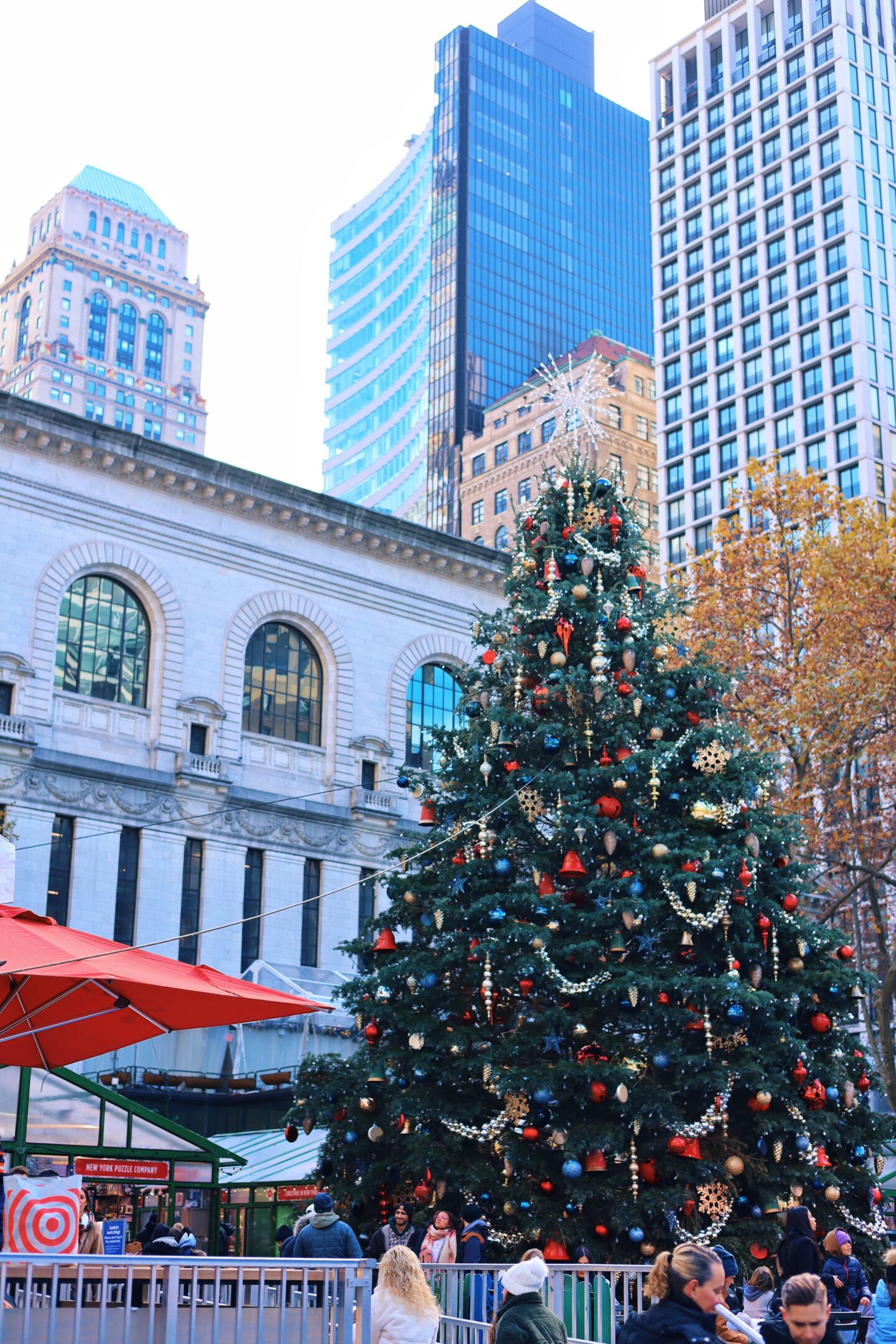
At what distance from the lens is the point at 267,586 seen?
41.5m

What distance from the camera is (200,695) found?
39375mm

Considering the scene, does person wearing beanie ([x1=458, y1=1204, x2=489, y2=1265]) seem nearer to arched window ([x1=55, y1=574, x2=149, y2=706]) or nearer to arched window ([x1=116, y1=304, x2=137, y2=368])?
arched window ([x1=55, y1=574, x2=149, y2=706])

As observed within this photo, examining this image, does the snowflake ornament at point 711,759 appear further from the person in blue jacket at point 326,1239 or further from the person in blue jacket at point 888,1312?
the person in blue jacket at point 888,1312

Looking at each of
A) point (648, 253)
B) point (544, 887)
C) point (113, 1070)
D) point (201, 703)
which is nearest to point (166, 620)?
point (201, 703)

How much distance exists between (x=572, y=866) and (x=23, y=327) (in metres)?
170

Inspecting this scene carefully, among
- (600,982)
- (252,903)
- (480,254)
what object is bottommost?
(600,982)

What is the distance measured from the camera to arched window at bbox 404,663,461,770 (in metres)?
44.0

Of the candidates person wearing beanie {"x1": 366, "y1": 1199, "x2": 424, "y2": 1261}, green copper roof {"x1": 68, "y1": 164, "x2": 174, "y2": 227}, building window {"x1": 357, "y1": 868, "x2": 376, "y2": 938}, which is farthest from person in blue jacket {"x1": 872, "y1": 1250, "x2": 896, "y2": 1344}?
green copper roof {"x1": 68, "y1": 164, "x2": 174, "y2": 227}

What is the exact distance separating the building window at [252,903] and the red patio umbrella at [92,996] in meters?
25.5

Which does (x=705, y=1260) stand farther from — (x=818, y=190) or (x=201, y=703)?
(x=818, y=190)

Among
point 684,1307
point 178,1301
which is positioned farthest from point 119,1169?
point 684,1307

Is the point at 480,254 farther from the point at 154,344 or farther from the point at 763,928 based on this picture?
the point at 763,928

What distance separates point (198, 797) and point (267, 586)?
6.76 metres

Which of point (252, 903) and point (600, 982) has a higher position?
point (252, 903)
